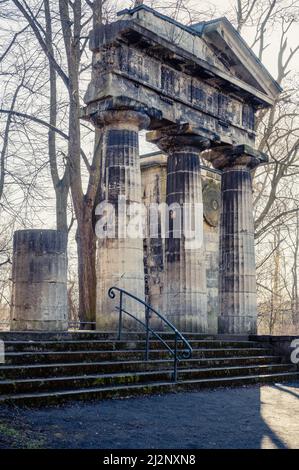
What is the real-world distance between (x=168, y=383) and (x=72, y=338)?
6.69 feet

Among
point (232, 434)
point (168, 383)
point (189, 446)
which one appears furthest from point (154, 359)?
point (189, 446)

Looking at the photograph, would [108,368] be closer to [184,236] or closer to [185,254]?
[185,254]

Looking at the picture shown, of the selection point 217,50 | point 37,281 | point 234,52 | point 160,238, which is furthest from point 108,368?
point 234,52

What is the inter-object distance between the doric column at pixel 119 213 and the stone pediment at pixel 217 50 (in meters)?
2.28

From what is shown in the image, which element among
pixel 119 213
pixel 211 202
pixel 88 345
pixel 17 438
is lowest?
pixel 17 438

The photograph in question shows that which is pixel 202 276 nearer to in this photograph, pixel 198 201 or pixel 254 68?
pixel 198 201

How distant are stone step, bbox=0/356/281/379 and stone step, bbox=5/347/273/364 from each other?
212 millimetres

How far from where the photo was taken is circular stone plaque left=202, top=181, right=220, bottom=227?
2105 centimetres

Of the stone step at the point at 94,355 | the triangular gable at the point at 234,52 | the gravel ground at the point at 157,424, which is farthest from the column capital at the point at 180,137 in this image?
Result: the gravel ground at the point at 157,424

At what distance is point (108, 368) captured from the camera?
388 inches

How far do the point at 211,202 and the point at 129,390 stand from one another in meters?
13.1

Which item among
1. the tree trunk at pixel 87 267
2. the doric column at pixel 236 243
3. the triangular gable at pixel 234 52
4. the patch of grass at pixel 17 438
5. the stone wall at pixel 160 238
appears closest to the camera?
the patch of grass at pixel 17 438

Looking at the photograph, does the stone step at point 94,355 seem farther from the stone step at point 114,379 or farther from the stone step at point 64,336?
the stone step at point 64,336

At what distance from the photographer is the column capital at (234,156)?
57.7ft
